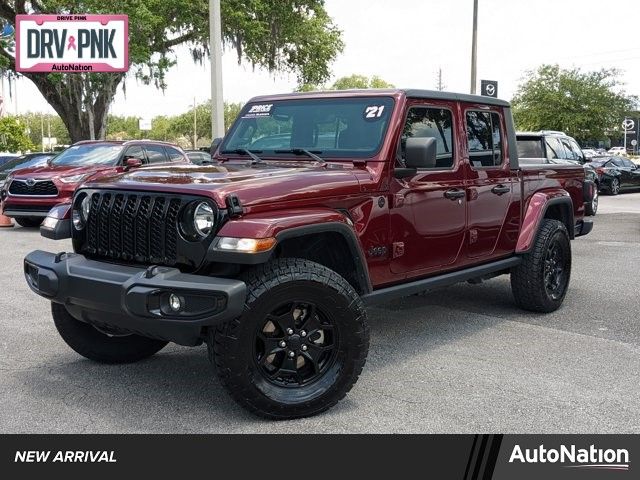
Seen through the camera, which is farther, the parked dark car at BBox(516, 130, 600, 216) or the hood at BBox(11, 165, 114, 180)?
the parked dark car at BBox(516, 130, 600, 216)

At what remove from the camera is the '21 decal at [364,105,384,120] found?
489 cm

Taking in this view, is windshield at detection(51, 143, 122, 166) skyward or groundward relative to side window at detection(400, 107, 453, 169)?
groundward

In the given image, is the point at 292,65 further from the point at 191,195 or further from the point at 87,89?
the point at 191,195

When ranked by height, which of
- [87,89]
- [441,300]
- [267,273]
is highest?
[87,89]

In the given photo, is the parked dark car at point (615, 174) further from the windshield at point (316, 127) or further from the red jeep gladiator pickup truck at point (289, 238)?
the windshield at point (316, 127)

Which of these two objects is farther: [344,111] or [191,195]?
[344,111]

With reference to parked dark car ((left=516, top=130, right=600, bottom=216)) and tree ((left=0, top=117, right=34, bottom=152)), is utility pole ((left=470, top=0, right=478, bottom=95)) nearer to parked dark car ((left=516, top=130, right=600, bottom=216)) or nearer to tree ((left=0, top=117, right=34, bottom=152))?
parked dark car ((left=516, top=130, right=600, bottom=216))

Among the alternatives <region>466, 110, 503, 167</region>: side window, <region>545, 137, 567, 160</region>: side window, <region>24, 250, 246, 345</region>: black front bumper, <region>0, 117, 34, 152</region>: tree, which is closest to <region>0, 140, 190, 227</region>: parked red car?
<region>545, 137, 567, 160</region>: side window

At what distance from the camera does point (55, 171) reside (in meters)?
13.0

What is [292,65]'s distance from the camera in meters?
30.1

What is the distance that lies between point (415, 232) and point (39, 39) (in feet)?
72.0

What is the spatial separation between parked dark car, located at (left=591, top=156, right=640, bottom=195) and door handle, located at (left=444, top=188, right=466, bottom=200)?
729 inches

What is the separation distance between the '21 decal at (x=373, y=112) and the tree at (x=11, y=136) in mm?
31943

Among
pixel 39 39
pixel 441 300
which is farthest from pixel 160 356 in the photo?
pixel 39 39
